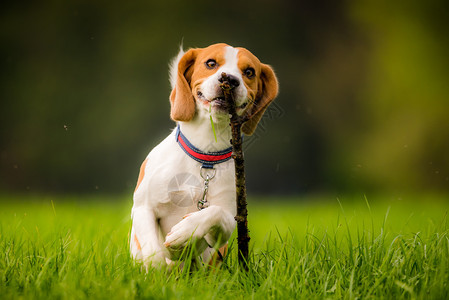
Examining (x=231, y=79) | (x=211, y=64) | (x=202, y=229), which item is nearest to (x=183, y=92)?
(x=211, y=64)

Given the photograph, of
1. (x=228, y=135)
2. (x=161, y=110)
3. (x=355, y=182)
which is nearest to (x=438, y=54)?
(x=355, y=182)

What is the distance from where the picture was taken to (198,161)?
2752 mm

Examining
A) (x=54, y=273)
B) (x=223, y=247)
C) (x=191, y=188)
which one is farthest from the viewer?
(x=223, y=247)

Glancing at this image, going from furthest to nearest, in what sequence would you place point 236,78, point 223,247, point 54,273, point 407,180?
point 407,180
point 223,247
point 236,78
point 54,273

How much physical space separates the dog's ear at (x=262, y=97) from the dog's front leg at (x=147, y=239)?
2.39 feet

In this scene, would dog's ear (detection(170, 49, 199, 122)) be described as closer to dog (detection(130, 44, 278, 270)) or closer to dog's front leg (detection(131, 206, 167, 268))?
dog (detection(130, 44, 278, 270))

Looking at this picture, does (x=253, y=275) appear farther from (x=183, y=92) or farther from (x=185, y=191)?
(x=183, y=92)

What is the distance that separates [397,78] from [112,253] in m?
10.3

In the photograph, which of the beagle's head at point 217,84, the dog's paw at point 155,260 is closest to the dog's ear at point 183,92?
the beagle's head at point 217,84

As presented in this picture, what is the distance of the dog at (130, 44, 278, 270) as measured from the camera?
8.62ft

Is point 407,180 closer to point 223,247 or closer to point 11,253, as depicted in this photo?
point 223,247

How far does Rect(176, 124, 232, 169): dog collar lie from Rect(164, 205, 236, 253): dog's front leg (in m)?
0.28

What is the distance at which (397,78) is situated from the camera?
11.8 metres

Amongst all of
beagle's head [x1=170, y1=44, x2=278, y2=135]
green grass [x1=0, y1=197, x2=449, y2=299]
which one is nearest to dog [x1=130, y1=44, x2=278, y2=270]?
beagle's head [x1=170, y1=44, x2=278, y2=135]
